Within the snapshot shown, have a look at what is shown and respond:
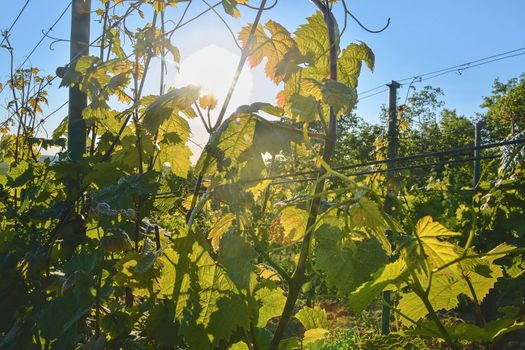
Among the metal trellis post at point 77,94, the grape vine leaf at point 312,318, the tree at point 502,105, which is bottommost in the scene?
the grape vine leaf at point 312,318

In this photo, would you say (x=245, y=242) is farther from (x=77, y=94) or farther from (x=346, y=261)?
(x=77, y=94)

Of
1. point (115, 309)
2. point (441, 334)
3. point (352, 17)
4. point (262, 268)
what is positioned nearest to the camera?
point (441, 334)

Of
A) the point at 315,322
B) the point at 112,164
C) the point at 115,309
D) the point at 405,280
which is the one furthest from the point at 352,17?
the point at 115,309

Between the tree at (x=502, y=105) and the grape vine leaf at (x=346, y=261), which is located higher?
the tree at (x=502, y=105)

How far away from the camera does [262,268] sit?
145 cm

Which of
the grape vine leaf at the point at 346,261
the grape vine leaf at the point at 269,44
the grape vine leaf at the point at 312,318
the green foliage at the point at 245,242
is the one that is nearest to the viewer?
the green foliage at the point at 245,242

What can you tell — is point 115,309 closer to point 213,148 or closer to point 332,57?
point 213,148

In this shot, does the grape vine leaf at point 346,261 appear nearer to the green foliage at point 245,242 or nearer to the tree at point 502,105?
the green foliage at point 245,242

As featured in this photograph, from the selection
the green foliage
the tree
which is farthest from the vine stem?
the tree

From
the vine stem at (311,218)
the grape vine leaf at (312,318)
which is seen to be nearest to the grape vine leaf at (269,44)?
the vine stem at (311,218)

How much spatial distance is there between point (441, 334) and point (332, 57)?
23.5 inches

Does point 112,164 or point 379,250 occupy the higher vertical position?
point 112,164

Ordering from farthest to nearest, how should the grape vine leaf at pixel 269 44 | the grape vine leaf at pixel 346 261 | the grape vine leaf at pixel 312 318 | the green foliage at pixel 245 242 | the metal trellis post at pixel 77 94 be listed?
1. the metal trellis post at pixel 77 94
2. the grape vine leaf at pixel 312 318
3. the grape vine leaf at pixel 269 44
4. the grape vine leaf at pixel 346 261
5. the green foliage at pixel 245 242

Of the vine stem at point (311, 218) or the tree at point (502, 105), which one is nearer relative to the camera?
the vine stem at point (311, 218)
